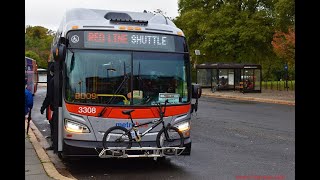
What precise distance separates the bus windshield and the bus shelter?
27.5 metres

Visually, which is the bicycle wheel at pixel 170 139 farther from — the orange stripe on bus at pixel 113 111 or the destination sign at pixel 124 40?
the destination sign at pixel 124 40

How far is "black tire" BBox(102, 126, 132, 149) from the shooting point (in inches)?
301

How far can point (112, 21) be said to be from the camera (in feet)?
27.6

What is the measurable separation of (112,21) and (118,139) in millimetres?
2281

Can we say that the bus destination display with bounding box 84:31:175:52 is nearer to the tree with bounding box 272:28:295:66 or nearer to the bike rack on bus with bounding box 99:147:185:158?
the bike rack on bus with bounding box 99:147:185:158

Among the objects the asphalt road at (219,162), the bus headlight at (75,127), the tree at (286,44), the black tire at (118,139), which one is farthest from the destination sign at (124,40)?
the tree at (286,44)

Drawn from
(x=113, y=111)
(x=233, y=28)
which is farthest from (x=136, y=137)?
(x=233, y=28)

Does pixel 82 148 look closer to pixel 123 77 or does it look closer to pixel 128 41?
pixel 123 77
